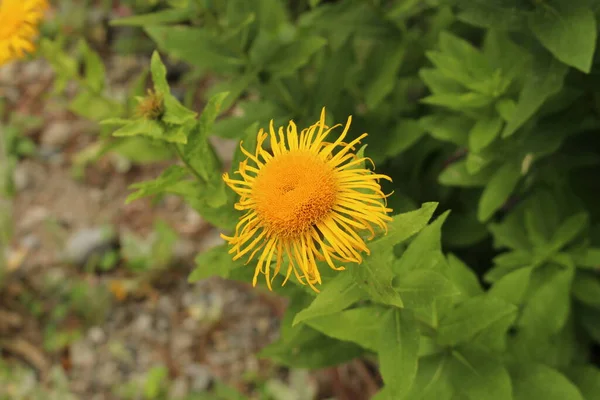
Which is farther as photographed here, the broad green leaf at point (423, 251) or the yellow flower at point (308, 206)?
the broad green leaf at point (423, 251)

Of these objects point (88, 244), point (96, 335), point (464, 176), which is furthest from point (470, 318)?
point (88, 244)

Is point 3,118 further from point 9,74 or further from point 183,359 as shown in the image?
point 183,359

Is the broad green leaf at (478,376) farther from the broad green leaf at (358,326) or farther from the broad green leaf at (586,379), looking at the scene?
the broad green leaf at (586,379)

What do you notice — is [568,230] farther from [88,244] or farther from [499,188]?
[88,244]

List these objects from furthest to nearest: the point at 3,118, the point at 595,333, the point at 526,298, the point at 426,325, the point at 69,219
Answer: the point at 3,118, the point at 69,219, the point at 595,333, the point at 526,298, the point at 426,325

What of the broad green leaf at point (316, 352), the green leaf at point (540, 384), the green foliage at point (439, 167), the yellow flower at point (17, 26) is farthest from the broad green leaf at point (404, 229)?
the yellow flower at point (17, 26)

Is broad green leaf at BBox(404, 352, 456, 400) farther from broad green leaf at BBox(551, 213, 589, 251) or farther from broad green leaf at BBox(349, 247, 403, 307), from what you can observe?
broad green leaf at BBox(551, 213, 589, 251)

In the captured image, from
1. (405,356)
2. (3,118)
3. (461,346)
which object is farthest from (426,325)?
(3,118)
